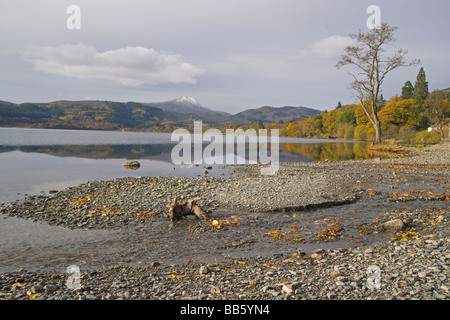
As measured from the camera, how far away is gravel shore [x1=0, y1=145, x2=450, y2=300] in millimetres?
5969

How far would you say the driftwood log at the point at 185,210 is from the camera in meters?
12.0

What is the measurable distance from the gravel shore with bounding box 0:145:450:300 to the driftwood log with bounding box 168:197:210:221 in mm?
818

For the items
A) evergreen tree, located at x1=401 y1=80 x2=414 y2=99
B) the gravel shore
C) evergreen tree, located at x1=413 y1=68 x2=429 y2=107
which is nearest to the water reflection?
the gravel shore

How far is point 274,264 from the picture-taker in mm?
7656

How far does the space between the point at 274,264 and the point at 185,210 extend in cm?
558

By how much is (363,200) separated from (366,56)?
3758 centimetres

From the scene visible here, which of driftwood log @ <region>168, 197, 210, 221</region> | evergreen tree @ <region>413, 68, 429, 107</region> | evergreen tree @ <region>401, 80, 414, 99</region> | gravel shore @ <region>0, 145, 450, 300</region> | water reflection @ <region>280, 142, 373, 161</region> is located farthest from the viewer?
evergreen tree @ <region>401, 80, 414, 99</region>

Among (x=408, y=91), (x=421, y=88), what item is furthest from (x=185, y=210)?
(x=408, y=91)

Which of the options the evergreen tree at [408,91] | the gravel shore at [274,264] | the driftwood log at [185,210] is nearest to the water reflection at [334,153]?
the gravel shore at [274,264]

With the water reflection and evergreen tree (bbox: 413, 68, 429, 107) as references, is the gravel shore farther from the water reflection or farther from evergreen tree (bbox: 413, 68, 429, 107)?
evergreen tree (bbox: 413, 68, 429, 107)

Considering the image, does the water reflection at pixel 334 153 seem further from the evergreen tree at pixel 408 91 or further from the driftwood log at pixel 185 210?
the evergreen tree at pixel 408 91

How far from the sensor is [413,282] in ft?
19.6

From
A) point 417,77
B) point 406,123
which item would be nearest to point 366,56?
point 406,123
